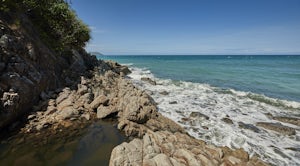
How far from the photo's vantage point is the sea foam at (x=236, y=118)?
296 inches

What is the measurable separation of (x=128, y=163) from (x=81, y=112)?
5.43 metres

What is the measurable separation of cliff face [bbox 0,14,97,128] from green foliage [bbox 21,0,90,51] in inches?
56.5

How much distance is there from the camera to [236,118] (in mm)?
10656

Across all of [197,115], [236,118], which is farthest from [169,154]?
[236,118]

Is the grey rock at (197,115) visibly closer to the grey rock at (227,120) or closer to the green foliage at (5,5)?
the grey rock at (227,120)

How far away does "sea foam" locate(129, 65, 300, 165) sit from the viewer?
24.6ft

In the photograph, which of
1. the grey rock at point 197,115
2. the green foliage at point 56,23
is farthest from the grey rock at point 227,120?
the green foliage at point 56,23

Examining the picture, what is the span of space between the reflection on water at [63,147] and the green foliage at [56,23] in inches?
343

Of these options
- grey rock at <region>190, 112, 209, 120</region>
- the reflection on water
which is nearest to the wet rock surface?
the reflection on water

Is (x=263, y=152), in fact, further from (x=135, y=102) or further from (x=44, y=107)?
(x=44, y=107)

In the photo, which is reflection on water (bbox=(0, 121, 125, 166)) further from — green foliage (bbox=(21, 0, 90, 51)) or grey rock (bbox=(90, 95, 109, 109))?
green foliage (bbox=(21, 0, 90, 51))

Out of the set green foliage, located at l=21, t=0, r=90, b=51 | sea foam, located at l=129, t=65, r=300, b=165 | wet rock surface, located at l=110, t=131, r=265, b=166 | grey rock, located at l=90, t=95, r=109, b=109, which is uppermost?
green foliage, located at l=21, t=0, r=90, b=51

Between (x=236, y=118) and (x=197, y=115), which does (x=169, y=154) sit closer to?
(x=197, y=115)

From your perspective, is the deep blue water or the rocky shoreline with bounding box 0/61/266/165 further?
the deep blue water
